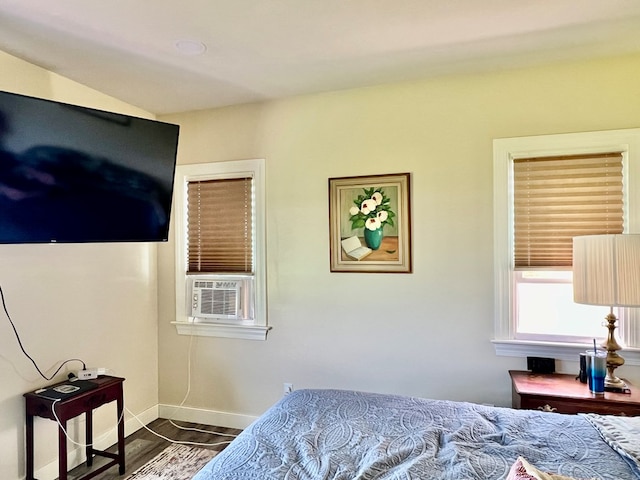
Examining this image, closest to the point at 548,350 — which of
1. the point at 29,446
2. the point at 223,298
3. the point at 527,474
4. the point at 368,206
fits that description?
the point at 368,206

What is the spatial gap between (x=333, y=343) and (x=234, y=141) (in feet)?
5.63

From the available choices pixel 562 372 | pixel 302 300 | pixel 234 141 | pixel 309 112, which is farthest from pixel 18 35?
pixel 562 372

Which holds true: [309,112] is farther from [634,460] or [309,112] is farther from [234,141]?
[634,460]

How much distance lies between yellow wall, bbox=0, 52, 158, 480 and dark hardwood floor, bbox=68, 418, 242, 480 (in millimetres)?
104

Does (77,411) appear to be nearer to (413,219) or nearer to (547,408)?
(413,219)

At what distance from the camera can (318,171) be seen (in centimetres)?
306

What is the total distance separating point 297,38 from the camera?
2.21m

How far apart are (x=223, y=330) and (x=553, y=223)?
2436 mm

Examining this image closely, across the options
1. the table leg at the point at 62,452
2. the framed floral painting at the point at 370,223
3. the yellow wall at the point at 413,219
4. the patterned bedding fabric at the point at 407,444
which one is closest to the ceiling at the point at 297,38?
the yellow wall at the point at 413,219

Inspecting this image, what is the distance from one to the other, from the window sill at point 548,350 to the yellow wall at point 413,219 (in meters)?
0.05

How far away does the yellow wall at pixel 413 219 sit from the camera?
264 cm

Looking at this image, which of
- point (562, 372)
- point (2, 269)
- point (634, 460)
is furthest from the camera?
point (562, 372)

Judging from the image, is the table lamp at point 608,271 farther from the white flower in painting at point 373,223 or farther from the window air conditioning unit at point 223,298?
the window air conditioning unit at point 223,298

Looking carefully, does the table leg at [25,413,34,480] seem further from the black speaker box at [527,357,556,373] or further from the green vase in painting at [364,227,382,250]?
the black speaker box at [527,357,556,373]
